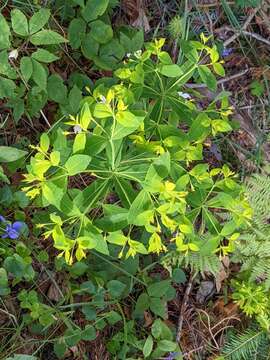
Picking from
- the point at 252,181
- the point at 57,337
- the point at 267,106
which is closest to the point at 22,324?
the point at 57,337

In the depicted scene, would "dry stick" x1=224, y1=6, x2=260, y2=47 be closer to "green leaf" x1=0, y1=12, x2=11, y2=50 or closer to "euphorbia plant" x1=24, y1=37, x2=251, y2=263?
"euphorbia plant" x1=24, y1=37, x2=251, y2=263

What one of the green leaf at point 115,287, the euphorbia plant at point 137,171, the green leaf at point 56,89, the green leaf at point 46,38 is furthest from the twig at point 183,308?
the green leaf at point 46,38

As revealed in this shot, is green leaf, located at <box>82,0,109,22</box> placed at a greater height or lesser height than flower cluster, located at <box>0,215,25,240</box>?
greater

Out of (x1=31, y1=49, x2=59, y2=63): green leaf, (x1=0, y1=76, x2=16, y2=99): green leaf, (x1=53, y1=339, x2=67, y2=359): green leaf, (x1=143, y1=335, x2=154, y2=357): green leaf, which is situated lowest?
(x1=143, y1=335, x2=154, y2=357): green leaf

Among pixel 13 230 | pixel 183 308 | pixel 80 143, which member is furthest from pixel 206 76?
pixel 183 308

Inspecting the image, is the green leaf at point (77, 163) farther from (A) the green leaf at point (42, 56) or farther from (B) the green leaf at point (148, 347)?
(B) the green leaf at point (148, 347)

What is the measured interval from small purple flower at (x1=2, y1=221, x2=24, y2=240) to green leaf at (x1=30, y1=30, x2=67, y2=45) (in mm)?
671

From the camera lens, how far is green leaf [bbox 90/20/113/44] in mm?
2172

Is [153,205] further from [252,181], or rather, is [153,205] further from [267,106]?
[267,106]

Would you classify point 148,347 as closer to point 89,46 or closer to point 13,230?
point 13,230

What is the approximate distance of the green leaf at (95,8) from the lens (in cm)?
211

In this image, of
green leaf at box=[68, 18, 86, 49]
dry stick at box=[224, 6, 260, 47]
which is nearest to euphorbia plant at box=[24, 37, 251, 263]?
green leaf at box=[68, 18, 86, 49]

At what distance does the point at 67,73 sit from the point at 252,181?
1027 mm

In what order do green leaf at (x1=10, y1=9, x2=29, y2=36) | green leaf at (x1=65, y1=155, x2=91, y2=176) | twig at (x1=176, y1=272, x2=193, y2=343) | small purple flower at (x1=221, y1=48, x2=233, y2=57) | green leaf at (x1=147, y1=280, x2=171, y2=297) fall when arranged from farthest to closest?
1. small purple flower at (x1=221, y1=48, x2=233, y2=57)
2. twig at (x1=176, y1=272, x2=193, y2=343)
3. green leaf at (x1=147, y1=280, x2=171, y2=297)
4. green leaf at (x1=10, y1=9, x2=29, y2=36)
5. green leaf at (x1=65, y1=155, x2=91, y2=176)
